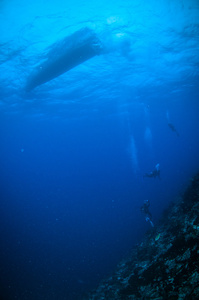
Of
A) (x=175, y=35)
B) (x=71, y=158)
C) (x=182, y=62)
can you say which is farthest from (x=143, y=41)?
(x=71, y=158)

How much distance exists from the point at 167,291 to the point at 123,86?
2268cm

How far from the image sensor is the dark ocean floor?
3.42m

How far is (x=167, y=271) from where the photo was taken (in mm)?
4059

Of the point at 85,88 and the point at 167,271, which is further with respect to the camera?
the point at 85,88

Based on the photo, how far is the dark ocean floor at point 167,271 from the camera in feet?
11.2

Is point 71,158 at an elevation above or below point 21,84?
below

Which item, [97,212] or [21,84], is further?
[97,212]

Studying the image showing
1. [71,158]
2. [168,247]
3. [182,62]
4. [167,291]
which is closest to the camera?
[167,291]

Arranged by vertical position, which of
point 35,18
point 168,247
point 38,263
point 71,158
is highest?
point 35,18

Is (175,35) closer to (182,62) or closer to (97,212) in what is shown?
(182,62)

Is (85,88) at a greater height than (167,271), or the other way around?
(85,88)

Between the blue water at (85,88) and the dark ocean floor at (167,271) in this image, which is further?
the blue water at (85,88)

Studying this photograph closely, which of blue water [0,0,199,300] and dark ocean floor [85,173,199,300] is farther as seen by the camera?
blue water [0,0,199,300]

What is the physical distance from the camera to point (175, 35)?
42.6 ft
